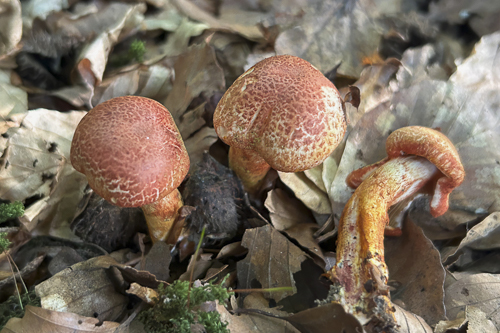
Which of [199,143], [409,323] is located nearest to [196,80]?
[199,143]

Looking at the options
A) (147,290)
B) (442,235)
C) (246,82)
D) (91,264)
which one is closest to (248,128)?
(246,82)

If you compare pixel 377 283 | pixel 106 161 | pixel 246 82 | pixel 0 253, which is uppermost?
pixel 246 82

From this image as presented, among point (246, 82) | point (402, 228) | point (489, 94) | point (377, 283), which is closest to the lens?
point (377, 283)

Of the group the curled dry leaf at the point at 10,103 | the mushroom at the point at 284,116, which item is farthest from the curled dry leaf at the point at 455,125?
the curled dry leaf at the point at 10,103

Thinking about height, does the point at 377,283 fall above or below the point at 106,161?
below

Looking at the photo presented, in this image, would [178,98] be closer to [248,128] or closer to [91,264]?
[248,128]

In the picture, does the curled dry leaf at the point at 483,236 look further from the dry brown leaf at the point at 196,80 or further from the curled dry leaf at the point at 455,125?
the dry brown leaf at the point at 196,80

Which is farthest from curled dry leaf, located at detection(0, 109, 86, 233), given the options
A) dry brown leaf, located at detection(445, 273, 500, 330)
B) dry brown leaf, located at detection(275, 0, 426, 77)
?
dry brown leaf, located at detection(445, 273, 500, 330)
